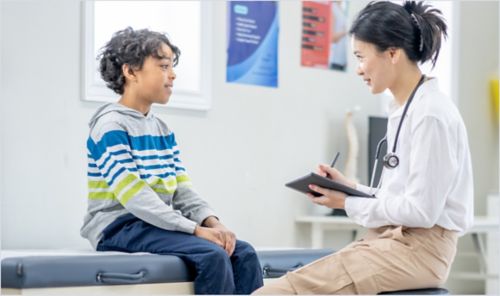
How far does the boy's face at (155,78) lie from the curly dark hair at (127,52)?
18 millimetres

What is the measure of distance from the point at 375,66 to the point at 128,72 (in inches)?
49.8

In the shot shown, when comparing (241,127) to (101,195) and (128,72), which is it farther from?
(101,195)

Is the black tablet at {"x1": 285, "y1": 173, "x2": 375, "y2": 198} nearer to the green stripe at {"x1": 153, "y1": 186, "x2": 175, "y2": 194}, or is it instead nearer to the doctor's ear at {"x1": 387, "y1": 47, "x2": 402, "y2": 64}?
the doctor's ear at {"x1": 387, "y1": 47, "x2": 402, "y2": 64}

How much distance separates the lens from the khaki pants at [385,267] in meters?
1.98

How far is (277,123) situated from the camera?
15.7 feet

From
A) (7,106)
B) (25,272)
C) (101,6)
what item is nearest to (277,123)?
(101,6)

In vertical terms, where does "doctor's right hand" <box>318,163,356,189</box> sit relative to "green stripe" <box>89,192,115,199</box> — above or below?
above

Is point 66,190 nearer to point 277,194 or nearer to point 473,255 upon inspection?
point 277,194

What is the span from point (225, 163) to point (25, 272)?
2.07 meters

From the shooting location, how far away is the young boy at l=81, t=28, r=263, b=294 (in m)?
2.78

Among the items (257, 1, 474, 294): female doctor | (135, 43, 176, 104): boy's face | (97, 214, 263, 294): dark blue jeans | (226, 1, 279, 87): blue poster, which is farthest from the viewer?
(226, 1, 279, 87): blue poster

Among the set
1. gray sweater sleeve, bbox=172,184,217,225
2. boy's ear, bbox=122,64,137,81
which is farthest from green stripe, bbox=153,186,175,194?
boy's ear, bbox=122,64,137,81

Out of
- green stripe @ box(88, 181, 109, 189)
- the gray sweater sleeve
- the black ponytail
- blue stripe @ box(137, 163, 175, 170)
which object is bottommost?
the gray sweater sleeve

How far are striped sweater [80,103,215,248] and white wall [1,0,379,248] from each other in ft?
2.31
